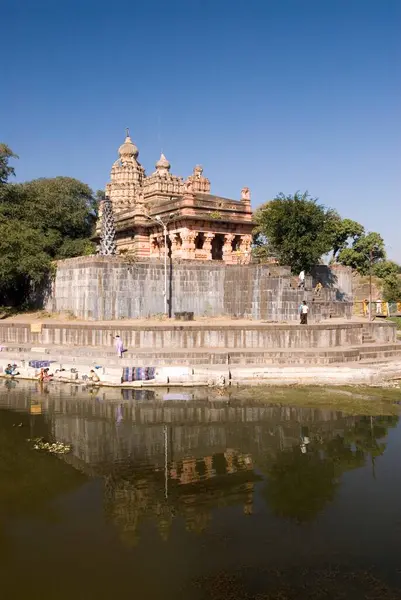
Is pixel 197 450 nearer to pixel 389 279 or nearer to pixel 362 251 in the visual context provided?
pixel 389 279

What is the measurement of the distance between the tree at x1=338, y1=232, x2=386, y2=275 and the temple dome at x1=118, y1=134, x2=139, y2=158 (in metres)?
Answer: 20.8

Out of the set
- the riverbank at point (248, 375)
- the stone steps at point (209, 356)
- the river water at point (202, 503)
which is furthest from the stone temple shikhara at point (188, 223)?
the river water at point (202, 503)

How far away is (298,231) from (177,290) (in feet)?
27.4

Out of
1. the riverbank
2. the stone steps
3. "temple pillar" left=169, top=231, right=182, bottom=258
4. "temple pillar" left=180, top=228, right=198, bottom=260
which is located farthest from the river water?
"temple pillar" left=169, top=231, right=182, bottom=258

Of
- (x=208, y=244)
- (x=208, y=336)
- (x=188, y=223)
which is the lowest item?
(x=208, y=336)

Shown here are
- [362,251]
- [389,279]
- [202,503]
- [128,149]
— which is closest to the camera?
[202,503]

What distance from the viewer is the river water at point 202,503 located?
718 cm

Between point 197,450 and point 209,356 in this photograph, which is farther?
point 209,356

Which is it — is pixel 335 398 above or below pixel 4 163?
below

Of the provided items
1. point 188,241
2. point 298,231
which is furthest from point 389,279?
point 188,241

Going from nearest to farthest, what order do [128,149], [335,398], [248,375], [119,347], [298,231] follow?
[335,398] → [248,375] → [119,347] → [298,231] → [128,149]

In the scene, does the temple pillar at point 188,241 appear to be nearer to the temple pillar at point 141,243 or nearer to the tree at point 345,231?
the temple pillar at point 141,243

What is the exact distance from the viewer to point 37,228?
35094mm

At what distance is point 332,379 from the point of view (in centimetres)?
1852
